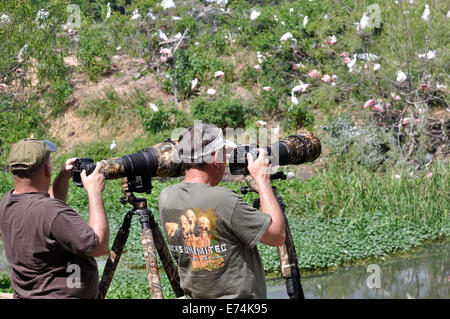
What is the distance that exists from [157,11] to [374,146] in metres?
5.68

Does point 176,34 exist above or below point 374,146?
above

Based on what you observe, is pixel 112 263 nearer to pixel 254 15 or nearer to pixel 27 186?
pixel 27 186

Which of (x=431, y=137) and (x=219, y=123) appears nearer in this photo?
(x=431, y=137)

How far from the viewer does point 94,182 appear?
3129 millimetres

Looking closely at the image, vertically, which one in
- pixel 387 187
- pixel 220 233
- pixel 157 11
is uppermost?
pixel 157 11

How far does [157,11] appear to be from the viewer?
42.9ft

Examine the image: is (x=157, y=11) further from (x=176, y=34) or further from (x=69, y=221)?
(x=69, y=221)

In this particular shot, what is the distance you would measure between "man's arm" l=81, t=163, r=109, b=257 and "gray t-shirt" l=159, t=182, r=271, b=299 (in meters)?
0.27

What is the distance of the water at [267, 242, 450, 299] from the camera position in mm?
5723

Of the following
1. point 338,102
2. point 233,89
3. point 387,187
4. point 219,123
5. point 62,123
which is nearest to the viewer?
point 387,187

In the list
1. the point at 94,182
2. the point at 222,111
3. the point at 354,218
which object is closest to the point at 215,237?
the point at 94,182

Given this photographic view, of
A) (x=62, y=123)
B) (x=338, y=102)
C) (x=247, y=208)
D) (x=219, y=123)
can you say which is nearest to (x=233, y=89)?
(x=219, y=123)

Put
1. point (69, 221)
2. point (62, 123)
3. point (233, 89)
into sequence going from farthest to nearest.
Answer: point (62, 123) → point (233, 89) → point (69, 221)
